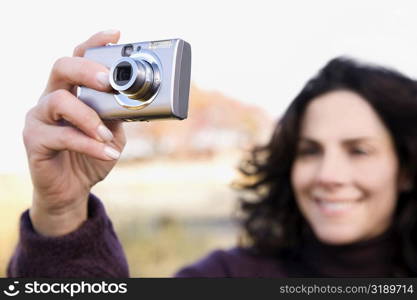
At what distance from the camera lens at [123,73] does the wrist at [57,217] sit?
0.21 m

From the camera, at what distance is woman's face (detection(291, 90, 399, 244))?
1.10 metres

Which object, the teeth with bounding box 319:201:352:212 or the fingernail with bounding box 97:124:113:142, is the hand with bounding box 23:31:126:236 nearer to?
the fingernail with bounding box 97:124:113:142

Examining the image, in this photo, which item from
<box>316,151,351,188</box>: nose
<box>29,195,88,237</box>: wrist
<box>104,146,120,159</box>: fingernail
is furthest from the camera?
<box>316,151,351,188</box>: nose

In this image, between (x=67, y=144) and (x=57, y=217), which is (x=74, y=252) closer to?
(x=57, y=217)

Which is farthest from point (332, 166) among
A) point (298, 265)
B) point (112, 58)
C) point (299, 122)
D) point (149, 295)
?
point (112, 58)

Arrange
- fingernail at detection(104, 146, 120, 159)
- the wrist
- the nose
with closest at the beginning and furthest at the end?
1. fingernail at detection(104, 146, 120, 159)
2. the wrist
3. the nose

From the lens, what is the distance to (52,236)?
2.49ft

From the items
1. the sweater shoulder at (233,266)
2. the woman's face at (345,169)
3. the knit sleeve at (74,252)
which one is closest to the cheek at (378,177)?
the woman's face at (345,169)

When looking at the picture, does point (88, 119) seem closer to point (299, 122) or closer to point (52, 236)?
point (52, 236)

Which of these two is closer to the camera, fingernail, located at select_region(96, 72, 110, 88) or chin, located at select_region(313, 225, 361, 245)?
fingernail, located at select_region(96, 72, 110, 88)

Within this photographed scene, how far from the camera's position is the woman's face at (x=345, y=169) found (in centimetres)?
110

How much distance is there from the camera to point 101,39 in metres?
0.69

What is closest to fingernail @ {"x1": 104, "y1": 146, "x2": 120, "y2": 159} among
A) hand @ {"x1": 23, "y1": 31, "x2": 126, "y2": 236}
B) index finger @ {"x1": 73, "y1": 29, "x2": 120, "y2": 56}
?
hand @ {"x1": 23, "y1": 31, "x2": 126, "y2": 236}

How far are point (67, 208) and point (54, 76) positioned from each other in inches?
7.5
